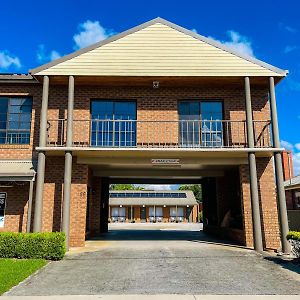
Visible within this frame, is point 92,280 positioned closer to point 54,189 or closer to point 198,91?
point 54,189

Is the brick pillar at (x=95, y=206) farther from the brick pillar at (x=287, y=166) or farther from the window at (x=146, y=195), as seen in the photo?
the window at (x=146, y=195)

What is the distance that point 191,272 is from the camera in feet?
26.1

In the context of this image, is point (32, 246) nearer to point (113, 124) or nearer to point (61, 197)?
point (61, 197)

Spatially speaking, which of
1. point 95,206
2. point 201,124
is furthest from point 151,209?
point 201,124

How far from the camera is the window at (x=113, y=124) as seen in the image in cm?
1362

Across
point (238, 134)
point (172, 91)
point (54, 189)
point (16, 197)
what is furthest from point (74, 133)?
point (238, 134)

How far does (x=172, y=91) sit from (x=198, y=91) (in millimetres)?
1073

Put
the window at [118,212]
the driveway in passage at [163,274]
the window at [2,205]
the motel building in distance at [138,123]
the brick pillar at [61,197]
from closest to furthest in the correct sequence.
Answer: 1. the driveway in passage at [163,274]
2. the motel building in distance at [138,123]
3. the brick pillar at [61,197]
4. the window at [2,205]
5. the window at [118,212]

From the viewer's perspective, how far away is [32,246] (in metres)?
9.80

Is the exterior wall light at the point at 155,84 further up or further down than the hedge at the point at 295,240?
further up

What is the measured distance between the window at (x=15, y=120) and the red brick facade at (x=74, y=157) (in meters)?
0.28

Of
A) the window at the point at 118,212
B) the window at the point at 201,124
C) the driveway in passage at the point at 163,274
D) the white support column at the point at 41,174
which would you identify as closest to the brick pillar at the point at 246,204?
the driveway in passage at the point at 163,274

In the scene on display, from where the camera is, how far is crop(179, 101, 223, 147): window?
44.9 feet

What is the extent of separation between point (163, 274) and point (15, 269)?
359 centimetres
